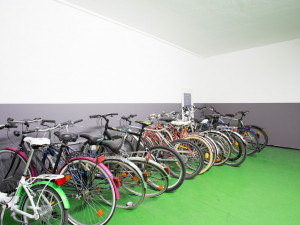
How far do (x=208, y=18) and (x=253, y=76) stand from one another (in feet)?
8.17

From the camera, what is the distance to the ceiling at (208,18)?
236cm

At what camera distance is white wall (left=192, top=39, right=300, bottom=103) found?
3.91 metres

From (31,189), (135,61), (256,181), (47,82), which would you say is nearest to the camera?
(31,189)

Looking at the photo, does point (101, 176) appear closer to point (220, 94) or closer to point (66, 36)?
point (66, 36)

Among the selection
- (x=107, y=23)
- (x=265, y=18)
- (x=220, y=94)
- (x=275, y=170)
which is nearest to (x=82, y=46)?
(x=107, y=23)

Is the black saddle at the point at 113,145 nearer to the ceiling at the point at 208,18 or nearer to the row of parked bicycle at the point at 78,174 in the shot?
the row of parked bicycle at the point at 78,174

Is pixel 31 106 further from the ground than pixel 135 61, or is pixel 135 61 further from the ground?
pixel 135 61

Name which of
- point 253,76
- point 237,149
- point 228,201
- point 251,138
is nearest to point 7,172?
point 228,201

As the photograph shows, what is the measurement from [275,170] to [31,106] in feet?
12.6

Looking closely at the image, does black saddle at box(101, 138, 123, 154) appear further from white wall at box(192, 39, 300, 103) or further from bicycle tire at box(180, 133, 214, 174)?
white wall at box(192, 39, 300, 103)

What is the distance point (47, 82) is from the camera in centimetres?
224

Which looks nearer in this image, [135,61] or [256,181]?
[256,181]

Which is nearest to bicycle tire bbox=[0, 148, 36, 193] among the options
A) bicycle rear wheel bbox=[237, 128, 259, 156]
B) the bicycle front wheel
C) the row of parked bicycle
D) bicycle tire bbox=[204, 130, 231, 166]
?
the row of parked bicycle

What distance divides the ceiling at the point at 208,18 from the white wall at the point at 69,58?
0.99ft
